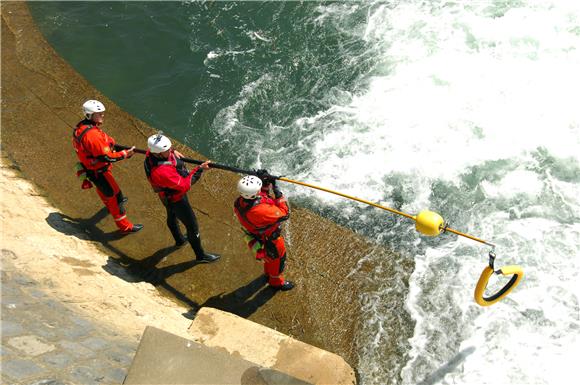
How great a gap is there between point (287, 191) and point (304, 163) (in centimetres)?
65

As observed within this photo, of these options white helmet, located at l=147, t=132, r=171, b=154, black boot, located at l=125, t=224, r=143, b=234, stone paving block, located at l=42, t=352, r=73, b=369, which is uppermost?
white helmet, located at l=147, t=132, r=171, b=154

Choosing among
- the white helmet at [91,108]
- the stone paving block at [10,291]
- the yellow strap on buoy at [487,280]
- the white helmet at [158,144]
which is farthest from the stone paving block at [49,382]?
the yellow strap on buoy at [487,280]

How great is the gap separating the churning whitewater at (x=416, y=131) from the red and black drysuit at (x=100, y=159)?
1.82 meters

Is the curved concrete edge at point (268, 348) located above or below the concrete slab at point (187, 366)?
below

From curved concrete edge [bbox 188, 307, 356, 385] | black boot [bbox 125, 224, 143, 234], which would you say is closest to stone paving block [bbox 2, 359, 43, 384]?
curved concrete edge [bbox 188, 307, 356, 385]

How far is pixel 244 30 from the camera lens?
8938 millimetres

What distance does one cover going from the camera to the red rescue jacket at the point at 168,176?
4.86 meters

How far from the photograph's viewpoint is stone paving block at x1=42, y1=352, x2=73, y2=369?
3.65 m

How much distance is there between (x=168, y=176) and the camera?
4.85 m

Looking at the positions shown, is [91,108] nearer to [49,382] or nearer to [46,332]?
[46,332]

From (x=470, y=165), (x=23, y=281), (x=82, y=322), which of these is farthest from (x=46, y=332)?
(x=470, y=165)

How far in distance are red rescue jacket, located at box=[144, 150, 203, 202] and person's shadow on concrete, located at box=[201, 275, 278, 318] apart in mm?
1140

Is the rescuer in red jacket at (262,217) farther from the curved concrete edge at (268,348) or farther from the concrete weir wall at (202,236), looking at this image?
the curved concrete edge at (268,348)

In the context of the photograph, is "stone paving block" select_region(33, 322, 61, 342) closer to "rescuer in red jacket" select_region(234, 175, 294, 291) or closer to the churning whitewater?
"rescuer in red jacket" select_region(234, 175, 294, 291)
